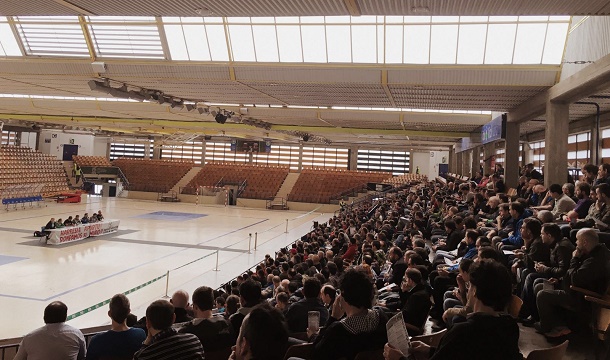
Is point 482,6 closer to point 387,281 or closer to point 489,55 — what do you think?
point 387,281

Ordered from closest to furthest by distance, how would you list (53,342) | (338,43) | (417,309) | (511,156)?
(53,342) < (417,309) < (338,43) < (511,156)

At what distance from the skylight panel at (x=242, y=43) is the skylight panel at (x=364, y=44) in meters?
2.72

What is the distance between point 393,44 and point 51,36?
31.1 ft

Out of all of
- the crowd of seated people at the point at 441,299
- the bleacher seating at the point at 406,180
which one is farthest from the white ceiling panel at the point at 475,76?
the bleacher seating at the point at 406,180

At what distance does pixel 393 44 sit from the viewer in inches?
484

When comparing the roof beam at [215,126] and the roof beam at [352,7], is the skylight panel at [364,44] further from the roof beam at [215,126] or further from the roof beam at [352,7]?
the roof beam at [215,126]

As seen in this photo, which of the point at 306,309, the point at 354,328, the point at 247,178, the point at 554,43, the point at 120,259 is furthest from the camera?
the point at 247,178

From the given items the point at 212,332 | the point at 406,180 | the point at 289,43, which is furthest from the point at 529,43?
the point at 406,180

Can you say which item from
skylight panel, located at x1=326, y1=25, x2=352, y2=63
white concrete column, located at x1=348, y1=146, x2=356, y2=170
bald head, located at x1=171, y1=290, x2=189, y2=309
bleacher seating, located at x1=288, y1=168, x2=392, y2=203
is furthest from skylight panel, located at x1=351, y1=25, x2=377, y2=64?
white concrete column, located at x1=348, y1=146, x2=356, y2=170

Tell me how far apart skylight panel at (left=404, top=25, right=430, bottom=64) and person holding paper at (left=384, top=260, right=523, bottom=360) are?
1043 cm

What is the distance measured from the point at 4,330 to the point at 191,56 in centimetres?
791

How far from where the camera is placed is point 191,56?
13.3 meters

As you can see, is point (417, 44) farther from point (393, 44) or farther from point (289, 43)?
point (289, 43)

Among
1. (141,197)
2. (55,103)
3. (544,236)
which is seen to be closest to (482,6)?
(544,236)
